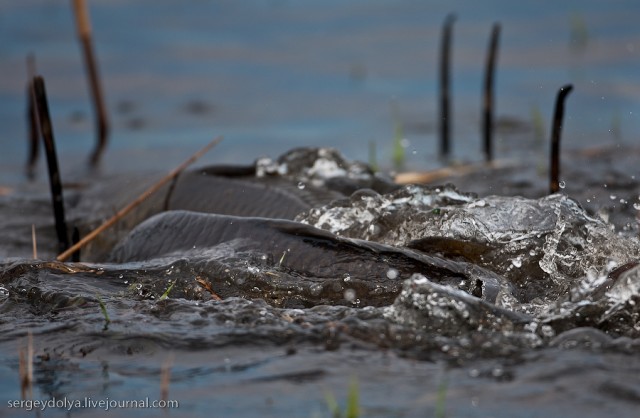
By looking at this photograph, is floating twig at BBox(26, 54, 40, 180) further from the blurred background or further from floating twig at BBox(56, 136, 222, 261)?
floating twig at BBox(56, 136, 222, 261)

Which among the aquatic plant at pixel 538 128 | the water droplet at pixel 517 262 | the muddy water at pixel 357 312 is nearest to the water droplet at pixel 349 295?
the muddy water at pixel 357 312

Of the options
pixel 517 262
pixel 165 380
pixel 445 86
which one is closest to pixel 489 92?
pixel 445 86

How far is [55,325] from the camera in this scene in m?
2.86

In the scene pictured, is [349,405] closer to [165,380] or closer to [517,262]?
[165,380]

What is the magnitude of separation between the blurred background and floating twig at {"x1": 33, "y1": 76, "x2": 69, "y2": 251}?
9.92 ft

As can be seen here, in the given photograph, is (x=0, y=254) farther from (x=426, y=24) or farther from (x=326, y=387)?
(x=426, y=24)

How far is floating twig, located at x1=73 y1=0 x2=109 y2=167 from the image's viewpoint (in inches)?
280

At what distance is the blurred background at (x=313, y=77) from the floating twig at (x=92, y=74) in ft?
0.36

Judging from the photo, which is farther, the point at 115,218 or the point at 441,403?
the point at 115,218

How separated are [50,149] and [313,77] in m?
6.33

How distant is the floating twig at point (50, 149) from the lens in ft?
12.9

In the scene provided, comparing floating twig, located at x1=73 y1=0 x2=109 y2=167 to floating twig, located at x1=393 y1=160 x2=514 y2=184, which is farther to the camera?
floating twig, located at x1=73 y1=0 x2=109 y2=167

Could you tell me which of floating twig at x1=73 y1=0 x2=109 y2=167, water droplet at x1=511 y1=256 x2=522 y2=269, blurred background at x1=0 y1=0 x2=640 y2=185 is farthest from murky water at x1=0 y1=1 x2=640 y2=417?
blurred background at x1=0 y1=0 x2=640 y2=185

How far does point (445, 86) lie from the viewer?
7.11 meters
